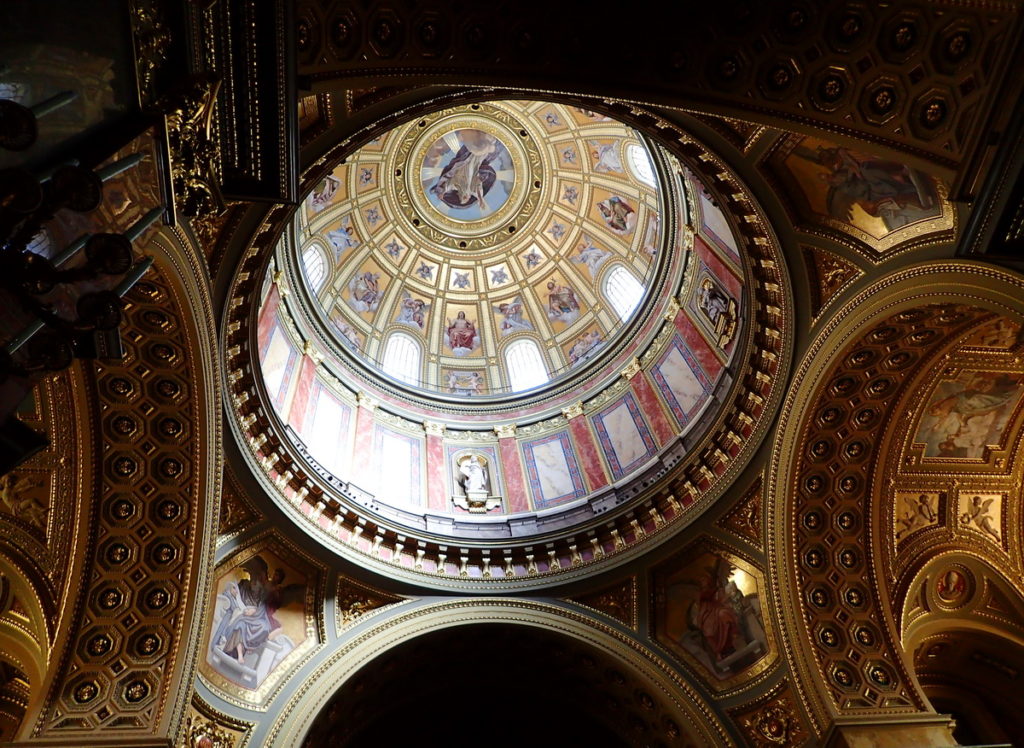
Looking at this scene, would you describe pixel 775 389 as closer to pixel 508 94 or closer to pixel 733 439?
pixel 733 439

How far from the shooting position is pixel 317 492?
15.3 metres

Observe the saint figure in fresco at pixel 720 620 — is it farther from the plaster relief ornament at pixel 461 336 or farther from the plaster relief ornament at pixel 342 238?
the plaster relief ornament at pixel 342 238

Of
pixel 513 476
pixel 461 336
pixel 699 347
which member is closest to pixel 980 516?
pixel 699 347

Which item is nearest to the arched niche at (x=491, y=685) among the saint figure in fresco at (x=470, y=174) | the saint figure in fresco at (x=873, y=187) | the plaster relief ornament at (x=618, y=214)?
the saint figure in fresco at (x=873, y=187)

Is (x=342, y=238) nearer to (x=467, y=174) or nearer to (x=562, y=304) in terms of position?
(x=467, y=174)

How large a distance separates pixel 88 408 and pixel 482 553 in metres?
8.77

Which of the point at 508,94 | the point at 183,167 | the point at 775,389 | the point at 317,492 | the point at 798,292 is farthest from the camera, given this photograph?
the point at 317,492

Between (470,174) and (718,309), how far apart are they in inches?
498

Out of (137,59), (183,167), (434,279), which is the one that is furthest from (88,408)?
(434,279)

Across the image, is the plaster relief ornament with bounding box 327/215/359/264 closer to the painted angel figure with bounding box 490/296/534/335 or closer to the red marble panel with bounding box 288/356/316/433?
the red marble panel with bounding box 288/356/316/433

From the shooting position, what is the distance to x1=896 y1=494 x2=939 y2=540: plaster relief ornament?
1483 cm

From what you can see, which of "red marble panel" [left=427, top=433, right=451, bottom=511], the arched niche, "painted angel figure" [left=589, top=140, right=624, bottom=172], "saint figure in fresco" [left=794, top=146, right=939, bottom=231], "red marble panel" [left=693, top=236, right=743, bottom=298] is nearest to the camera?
"saint figure in fresco" [left=794, top=146, right=939, bottom=231]

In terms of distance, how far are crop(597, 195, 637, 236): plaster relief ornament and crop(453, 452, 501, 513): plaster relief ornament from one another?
28.8 feet

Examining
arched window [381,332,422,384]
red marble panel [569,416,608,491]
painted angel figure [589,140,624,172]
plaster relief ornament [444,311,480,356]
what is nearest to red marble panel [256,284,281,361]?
arched window [381,332,422,384]
